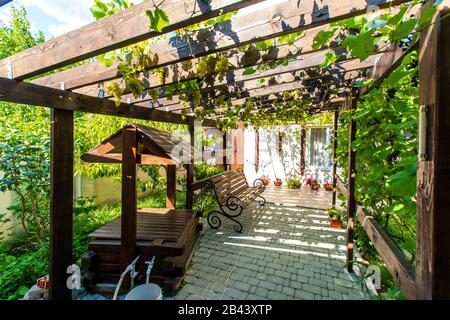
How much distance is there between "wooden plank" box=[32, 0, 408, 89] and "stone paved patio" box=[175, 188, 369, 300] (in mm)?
2597

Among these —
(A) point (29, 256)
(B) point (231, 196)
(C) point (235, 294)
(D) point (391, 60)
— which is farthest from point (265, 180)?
(D) point (391, 60)

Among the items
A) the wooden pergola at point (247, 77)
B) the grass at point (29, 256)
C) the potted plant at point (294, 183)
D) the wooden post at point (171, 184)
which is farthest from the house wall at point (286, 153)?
the wooden post at point (171, 184)

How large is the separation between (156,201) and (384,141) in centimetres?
618

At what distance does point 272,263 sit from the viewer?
3.21m

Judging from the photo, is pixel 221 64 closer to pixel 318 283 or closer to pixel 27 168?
pixel 318 283

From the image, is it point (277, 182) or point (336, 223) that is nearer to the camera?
point (336, 223)

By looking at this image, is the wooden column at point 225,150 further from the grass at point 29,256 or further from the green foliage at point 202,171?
the grass at point 29,256

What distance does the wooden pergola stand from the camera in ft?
2.86

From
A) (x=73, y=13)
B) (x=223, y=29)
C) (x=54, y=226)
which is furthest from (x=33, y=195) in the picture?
(x=223, y=29)

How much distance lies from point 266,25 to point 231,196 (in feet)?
13.2

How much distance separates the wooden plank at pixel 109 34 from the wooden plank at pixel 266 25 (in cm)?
39

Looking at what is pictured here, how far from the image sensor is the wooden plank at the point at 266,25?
4.26ft

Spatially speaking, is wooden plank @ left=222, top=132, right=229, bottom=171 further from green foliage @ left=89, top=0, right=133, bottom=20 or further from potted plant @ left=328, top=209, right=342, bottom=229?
green foliage @ left=89, top=0, right=133, bottom=20

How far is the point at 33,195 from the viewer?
10.9 feet
